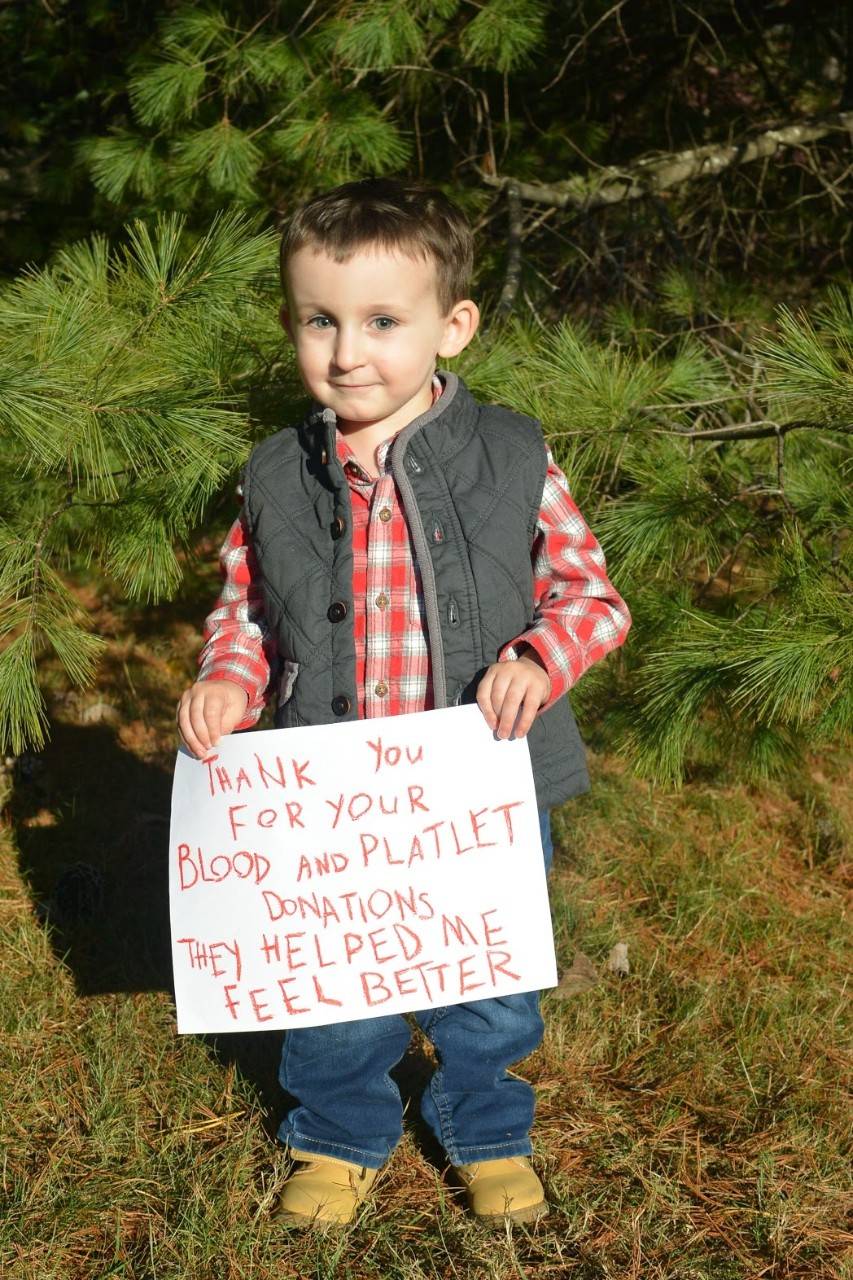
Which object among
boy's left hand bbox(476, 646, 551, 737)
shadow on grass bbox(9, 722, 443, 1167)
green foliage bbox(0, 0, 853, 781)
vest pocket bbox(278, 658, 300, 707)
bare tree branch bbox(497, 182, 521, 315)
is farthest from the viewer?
bare tree branch bbox(497, 182, 521, 315)

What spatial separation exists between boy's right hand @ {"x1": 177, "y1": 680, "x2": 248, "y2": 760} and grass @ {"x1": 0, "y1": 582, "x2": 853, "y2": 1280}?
618 millimetres

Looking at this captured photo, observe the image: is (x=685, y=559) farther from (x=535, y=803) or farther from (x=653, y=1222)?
(x=653, y=1222)

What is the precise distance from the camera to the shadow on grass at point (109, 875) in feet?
6.35

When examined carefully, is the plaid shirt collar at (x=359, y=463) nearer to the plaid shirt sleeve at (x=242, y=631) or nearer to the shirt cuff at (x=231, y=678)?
the plaid shirt sleeve at (x=242, y=631)

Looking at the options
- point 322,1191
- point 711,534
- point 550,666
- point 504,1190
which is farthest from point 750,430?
point 322,1191

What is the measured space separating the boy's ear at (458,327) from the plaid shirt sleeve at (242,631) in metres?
0.37

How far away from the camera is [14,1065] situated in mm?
1856

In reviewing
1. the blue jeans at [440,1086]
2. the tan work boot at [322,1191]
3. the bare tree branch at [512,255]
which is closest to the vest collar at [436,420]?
the blue jeans at [440,1086]

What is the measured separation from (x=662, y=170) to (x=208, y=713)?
200 centimetres

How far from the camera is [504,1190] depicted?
1601 millimetres

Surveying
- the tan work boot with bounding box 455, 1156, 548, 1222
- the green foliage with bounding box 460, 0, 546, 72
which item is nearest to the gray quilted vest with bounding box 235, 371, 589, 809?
the tan work boot with bounding box 455, 1156, 548, 1222

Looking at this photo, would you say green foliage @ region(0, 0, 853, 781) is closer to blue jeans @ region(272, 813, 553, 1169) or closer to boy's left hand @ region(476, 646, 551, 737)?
boy's left hand @ region(476, 646, 551, 737)

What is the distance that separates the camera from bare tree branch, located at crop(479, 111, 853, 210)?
2.78 m

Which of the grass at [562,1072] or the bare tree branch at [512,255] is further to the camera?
the bare tree branch at [512,255]
